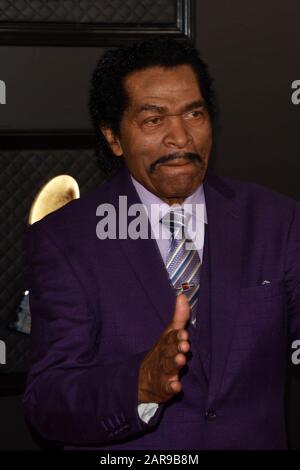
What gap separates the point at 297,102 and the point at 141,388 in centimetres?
146

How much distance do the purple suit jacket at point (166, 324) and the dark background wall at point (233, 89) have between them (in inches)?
31.7

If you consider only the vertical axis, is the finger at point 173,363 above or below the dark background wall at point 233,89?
below

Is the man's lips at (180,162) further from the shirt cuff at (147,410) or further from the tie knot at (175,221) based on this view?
the shirt cuff at (147,410)

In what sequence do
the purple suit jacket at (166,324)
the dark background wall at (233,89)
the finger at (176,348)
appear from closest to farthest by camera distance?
the finger at (176,348) → the purple suit jacket at (166,324) → the dark background wall at (233,89)

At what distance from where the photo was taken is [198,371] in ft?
5.48

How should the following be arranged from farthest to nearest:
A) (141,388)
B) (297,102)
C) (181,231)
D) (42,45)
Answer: (297,102) < (42,45) < (181,231) < (141,388)

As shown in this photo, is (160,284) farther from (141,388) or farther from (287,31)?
(287,31)

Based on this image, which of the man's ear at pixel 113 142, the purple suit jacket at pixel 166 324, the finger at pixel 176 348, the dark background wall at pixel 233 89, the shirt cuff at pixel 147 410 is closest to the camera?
the finger at pixel 176 348

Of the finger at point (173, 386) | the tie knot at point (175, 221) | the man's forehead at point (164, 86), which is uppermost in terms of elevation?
the man's forehead at point (164, 86)

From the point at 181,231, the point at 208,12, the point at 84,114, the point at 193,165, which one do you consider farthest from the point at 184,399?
the point at 208,12

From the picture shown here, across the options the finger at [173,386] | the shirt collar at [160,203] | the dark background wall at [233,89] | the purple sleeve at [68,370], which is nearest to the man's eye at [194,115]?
the shirt collar at [160,203]

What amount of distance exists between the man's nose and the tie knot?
0.15 meters

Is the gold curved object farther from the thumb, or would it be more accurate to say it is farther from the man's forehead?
the thumb

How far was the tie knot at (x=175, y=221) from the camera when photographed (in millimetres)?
1775
